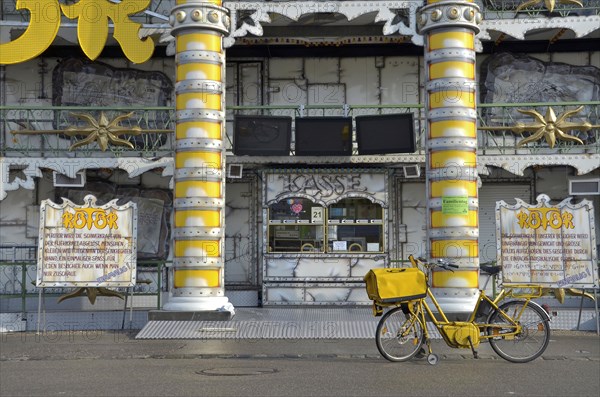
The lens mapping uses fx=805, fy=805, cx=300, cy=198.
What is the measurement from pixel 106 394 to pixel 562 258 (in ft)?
28.8

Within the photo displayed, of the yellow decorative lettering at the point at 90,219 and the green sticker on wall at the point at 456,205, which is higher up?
the green sticker on wall at the point at 456,205

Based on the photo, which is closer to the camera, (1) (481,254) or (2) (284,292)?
(2) (284,292)

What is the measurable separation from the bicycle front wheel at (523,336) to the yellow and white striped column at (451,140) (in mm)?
3808

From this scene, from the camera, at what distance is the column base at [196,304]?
548 inches

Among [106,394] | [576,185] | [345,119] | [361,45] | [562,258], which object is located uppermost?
[361,45]

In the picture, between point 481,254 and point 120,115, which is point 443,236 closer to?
point 481,254

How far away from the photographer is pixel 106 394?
7.88 metres

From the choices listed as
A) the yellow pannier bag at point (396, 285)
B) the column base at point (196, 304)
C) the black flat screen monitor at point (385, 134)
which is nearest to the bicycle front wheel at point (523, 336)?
the yellow pannier bag at point (396, 285)

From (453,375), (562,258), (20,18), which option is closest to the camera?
(453,375)

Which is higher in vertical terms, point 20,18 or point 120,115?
point 20,18

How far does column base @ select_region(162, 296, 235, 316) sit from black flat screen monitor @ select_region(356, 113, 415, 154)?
5237mm

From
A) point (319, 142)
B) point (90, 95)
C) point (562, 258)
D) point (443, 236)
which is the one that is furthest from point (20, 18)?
point (562, 258)

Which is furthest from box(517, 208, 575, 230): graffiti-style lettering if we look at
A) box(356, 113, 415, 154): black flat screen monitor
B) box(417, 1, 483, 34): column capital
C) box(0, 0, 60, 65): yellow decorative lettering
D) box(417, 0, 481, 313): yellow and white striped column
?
box(0, 0, 60, 65): yellow decorative lettering

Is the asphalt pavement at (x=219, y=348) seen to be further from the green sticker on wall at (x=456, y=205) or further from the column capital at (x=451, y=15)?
the column capital at (x=451, y=15)
